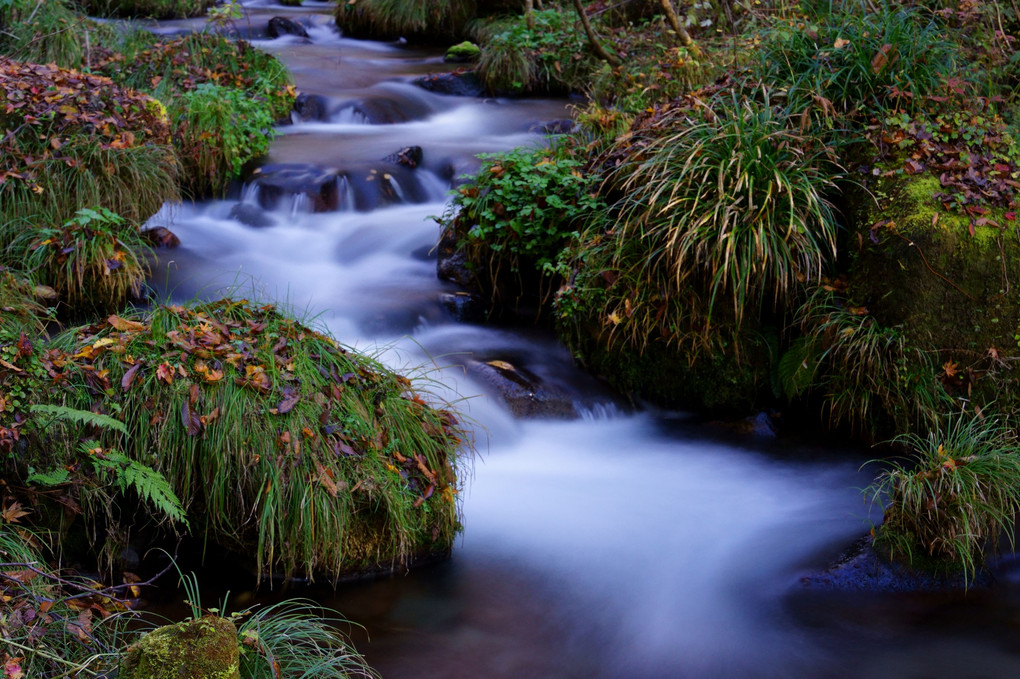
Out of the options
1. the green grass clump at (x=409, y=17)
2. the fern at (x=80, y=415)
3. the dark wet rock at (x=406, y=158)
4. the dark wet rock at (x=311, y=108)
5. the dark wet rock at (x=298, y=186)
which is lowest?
the fern at (x=80, y=415)

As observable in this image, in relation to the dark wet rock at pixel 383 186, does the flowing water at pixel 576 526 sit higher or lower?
lower

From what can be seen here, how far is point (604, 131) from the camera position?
24.4 ft

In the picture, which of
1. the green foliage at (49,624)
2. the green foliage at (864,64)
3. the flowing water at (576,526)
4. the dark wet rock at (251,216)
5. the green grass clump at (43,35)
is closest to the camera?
the green foliage at (49,624)

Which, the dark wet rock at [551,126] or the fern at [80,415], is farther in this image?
the dark wet rock at [551,126]

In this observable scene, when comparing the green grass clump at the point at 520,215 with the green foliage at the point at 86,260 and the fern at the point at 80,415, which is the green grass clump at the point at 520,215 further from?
the fern at the point at 80,415

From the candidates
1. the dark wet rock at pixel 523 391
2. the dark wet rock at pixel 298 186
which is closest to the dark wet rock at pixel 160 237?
the dark wet rock at pixel 298 186

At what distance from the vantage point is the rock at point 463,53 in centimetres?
1270

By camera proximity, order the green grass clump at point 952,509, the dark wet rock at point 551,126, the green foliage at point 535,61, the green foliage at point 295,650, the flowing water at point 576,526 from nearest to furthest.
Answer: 1. the green foliage at point 295,650
2. the flowing water at point 576,526
3. the green grass clump at point 952,509
4. the dark wet rock at point 551,126
5. the green foliage at point 535,61

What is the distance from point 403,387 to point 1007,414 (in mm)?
3717

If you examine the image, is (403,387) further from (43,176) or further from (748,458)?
(43,176)

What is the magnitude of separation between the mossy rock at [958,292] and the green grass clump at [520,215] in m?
2.12

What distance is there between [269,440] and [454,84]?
7.99 metres

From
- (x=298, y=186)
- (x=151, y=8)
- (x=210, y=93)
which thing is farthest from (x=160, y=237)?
(x=151, y=8)

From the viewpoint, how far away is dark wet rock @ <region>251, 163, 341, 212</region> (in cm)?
793
